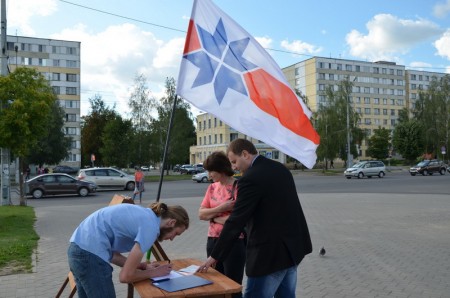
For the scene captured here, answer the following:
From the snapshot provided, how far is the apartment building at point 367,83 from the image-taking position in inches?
4195

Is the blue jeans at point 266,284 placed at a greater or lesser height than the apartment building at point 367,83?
lesser

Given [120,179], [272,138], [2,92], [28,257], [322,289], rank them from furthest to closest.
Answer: [120,179], [2,92], [28,257], [322,289], [272,138]

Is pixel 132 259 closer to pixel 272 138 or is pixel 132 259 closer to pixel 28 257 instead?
pixel 272 138

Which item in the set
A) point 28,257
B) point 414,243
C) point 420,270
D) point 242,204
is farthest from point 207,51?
point 414,243

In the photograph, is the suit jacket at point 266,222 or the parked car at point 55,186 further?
the parked car at point 55,186

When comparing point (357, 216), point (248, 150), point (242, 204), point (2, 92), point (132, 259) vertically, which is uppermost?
point (2, 92)

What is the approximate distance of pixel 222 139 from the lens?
87438 millimetres

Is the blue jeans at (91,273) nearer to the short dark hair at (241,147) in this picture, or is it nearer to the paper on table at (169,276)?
the paper on table at (169,276)

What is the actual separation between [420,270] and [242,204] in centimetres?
509

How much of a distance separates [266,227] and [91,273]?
4.33ft

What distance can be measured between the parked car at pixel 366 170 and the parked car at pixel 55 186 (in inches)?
1002

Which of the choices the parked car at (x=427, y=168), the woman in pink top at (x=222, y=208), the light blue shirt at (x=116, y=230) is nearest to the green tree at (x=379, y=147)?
the parked car at (x=427, y=168)

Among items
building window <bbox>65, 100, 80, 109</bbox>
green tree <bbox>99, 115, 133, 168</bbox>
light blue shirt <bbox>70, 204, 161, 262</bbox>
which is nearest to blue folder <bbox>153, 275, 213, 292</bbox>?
light blue shirt <bbox>70, 204, 161, 262</bbox>

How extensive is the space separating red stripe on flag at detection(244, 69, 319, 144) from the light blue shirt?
2126 mm
